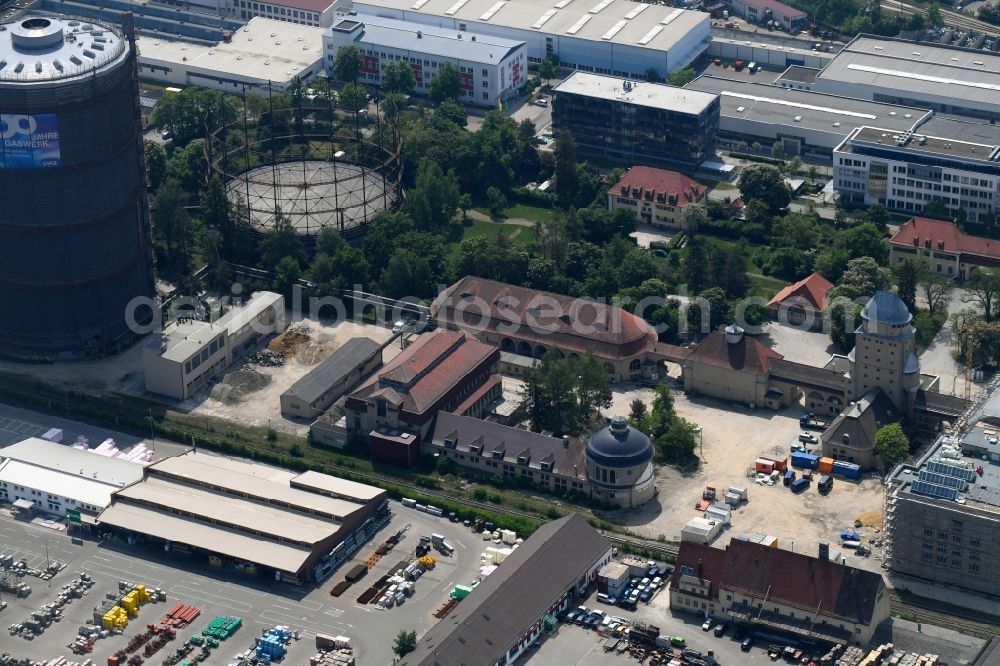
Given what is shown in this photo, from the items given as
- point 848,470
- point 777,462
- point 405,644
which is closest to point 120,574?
point 405,644

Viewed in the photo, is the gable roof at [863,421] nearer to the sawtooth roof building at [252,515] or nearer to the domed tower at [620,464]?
the domed tower at [620,464]

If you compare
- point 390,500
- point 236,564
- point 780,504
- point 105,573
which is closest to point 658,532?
point 780,504

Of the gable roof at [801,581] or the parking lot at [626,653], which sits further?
the parking lot at [626,653]

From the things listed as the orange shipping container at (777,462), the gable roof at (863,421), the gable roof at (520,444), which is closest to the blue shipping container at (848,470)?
the gable roof at (863,421)

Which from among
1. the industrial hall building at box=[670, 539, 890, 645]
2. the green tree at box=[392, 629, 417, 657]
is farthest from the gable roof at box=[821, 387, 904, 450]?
the green tree at box=[392, 629, 417, 657]

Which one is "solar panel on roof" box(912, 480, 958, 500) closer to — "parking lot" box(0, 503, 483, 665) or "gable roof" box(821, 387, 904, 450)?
"gable roof" box(821, 387, 904, 450)

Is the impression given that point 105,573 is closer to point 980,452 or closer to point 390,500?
point 390,500
